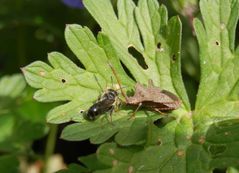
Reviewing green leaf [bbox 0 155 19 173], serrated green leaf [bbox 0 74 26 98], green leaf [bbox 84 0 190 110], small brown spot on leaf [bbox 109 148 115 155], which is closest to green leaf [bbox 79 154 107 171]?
small brown spot on leaf [bbox 109 148 115 155]

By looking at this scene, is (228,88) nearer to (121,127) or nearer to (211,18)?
Result: (211,18)

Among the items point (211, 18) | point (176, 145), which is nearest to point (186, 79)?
point (211, 18)

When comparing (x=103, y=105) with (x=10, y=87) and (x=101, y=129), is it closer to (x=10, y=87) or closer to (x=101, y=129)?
(x=101, y=129)

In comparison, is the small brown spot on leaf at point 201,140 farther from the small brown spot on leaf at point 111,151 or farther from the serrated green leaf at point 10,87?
the serrated green leaf at point 10,87

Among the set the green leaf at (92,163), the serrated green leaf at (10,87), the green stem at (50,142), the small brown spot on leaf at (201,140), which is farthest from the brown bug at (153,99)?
the serrated green leaf at (10,87)

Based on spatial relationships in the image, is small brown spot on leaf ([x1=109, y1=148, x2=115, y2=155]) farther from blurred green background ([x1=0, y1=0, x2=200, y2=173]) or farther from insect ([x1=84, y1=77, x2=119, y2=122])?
blurred green background ([x1=0, y1=0, x2=200, y2=173])

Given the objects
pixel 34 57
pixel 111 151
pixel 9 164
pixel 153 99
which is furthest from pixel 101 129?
pixel 34 57
